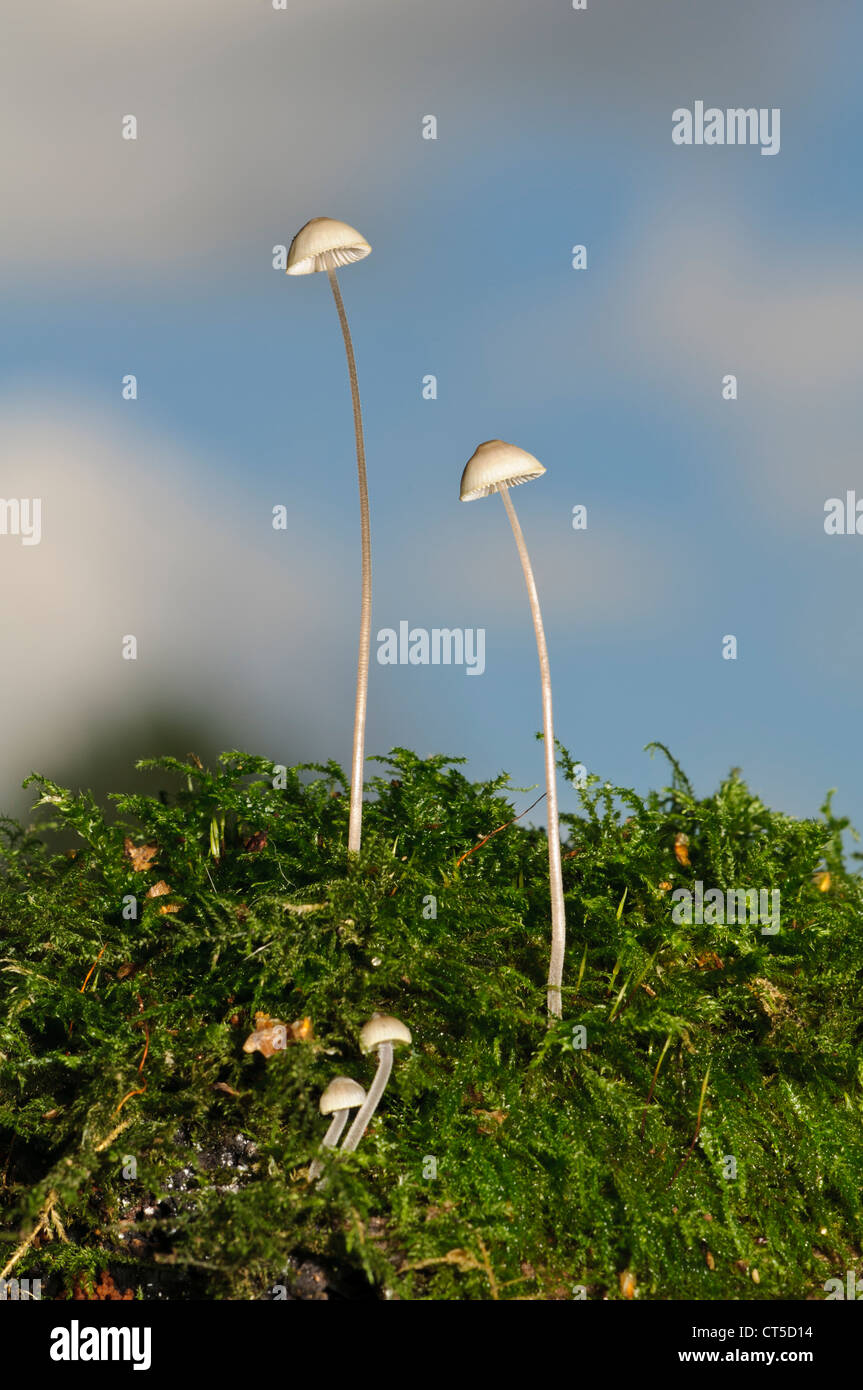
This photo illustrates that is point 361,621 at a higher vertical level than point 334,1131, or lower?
higher

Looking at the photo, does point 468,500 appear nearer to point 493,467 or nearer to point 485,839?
point 493,467

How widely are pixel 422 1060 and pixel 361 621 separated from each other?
0.78 meters

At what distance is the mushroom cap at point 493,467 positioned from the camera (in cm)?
164

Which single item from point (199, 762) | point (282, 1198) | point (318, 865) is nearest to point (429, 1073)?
point (282, 1198)

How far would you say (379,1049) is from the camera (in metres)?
1.52

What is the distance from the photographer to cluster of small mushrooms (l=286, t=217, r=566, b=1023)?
1.66 metres

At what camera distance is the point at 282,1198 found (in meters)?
1.43

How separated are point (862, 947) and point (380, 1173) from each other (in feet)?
3.82

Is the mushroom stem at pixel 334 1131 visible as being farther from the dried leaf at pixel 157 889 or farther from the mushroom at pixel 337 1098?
the dried leaf at pixel 157 889

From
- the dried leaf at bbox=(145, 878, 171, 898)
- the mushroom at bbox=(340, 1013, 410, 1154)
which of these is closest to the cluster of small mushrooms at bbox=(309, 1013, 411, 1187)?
the mushroom at bbox=(340, 1013, 410, 1154)

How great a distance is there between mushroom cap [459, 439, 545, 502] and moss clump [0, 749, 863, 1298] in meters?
0.71

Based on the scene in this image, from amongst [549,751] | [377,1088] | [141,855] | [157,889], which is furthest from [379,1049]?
[141,855]

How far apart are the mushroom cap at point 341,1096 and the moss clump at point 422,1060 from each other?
0.29 feet
